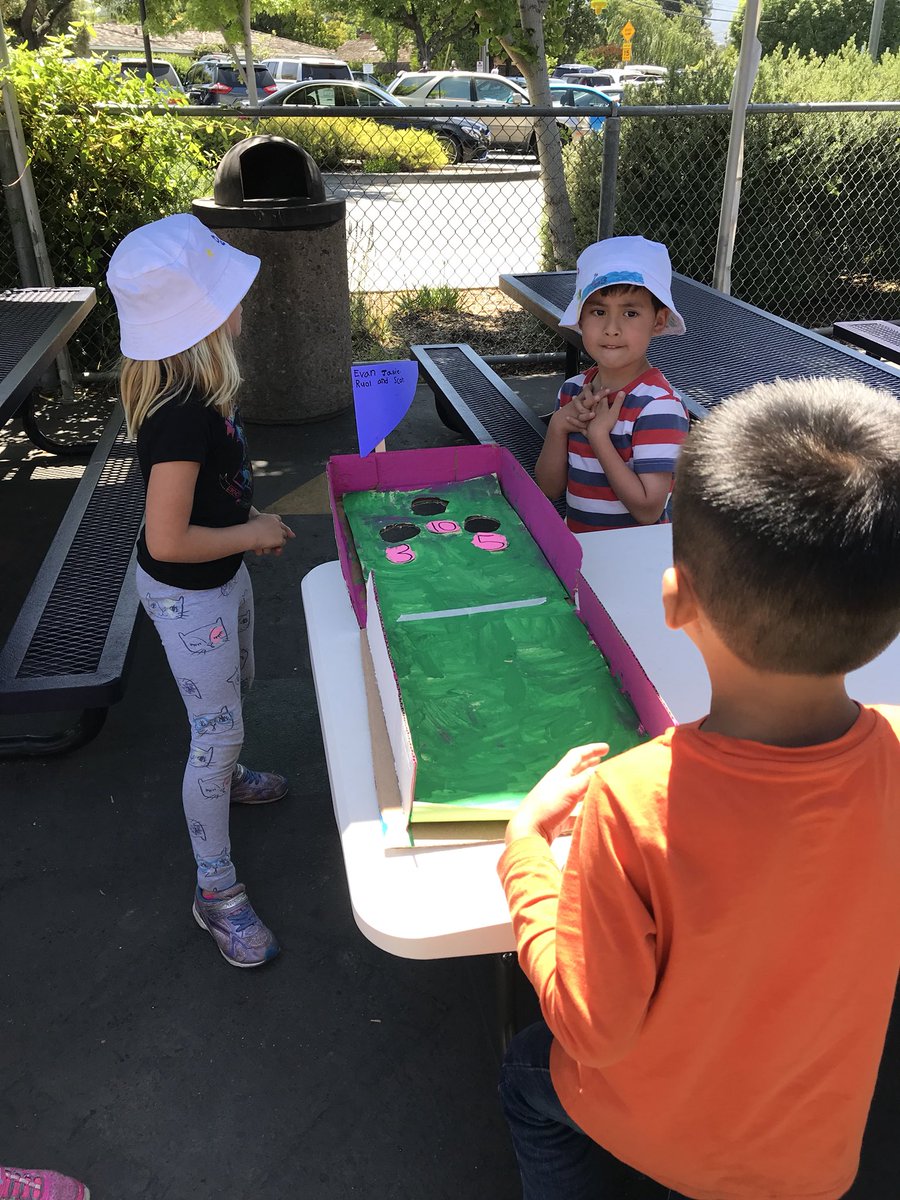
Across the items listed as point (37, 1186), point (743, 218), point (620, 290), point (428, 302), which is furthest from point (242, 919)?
point (743, 218)

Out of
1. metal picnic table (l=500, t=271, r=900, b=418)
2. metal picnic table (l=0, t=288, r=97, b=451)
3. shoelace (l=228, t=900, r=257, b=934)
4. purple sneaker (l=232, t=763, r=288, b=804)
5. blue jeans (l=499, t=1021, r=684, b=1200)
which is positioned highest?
metal picnic table (l=0, t=288, r=97, b=451)

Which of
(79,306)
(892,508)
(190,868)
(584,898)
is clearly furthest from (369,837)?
(79,306)

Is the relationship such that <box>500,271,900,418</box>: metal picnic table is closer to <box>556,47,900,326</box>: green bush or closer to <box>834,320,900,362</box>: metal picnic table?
<box>834,320,900,362</box>: metal picnic table

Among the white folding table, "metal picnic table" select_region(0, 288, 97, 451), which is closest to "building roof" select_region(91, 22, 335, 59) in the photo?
"metal picnic table" select_region(0, 288, 97, 451)

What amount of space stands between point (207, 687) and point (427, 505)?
2.13 feet

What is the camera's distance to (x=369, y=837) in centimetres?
135

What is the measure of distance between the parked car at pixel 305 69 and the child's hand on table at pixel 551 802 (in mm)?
29759

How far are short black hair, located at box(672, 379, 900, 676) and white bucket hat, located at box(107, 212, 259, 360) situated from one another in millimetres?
1261

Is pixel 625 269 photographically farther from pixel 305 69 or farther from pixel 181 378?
pixel 305 69

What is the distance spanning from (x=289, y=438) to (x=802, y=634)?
489cm

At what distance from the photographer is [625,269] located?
95.2 inches

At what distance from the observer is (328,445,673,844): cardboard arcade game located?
1372 millimetres

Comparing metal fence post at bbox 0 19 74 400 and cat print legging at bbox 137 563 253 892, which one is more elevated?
metal fence post at bbox 0 19 74 400

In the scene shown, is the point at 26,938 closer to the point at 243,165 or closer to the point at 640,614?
the point at 640,614
